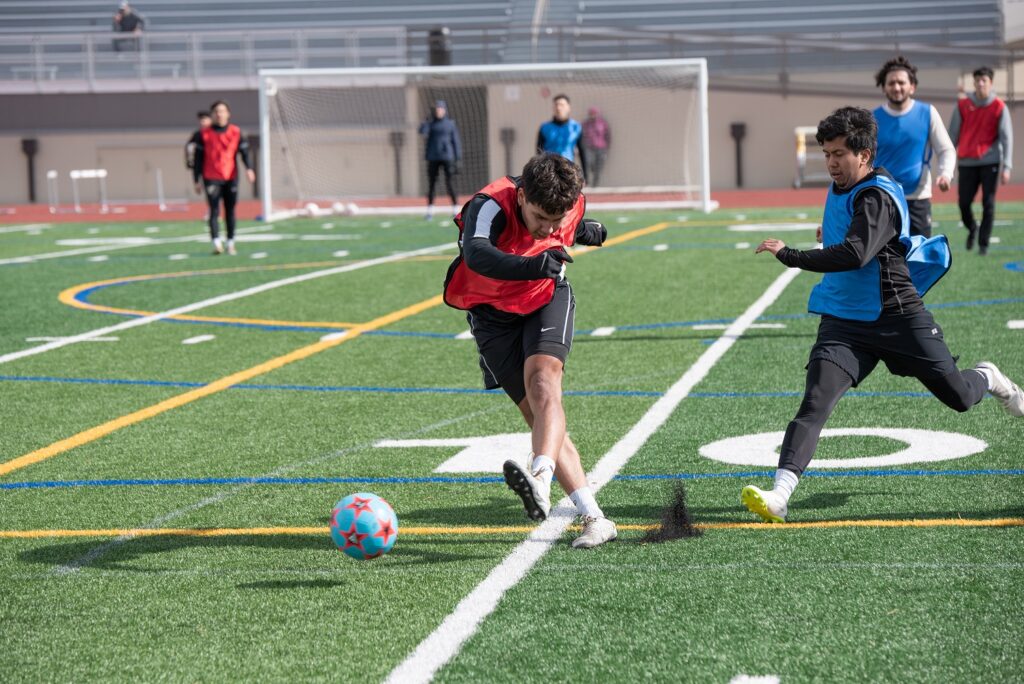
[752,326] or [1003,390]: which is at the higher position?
[1003,390]

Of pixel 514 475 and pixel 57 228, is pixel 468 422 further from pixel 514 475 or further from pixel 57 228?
pixel 57 228

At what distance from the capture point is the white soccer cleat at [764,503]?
16.6ft

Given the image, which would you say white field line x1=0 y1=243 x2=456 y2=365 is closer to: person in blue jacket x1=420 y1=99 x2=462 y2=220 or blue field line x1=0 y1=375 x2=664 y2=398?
blue field line x1=0 y1=375 x2=664 y2=398

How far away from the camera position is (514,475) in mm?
4672

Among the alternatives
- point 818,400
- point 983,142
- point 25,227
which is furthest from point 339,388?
point 25,227

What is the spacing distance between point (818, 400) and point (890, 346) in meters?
0.39

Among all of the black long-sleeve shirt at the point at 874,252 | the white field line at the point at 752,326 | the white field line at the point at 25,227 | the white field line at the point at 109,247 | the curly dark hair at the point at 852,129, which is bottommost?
the white field line at the point at 25,227

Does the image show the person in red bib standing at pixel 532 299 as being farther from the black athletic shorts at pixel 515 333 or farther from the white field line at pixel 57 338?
the white field line at pixel 57 338

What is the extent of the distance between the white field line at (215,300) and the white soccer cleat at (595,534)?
6165mm

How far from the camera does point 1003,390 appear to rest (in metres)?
5.86

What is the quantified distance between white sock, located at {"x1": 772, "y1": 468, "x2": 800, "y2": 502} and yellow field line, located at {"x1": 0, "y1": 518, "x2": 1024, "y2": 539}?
0.39 feet

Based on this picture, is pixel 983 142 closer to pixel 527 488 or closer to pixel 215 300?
pixel 215 300

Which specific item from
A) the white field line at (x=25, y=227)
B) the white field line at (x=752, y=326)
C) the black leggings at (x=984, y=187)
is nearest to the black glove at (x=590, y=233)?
the white field line at (x=752, y=326)

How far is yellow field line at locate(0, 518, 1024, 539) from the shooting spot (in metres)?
5.14
